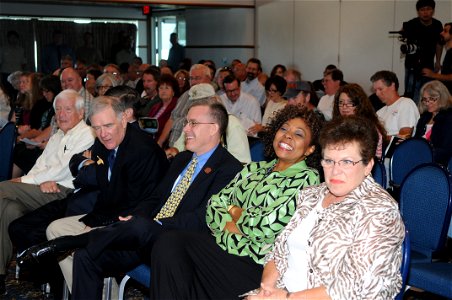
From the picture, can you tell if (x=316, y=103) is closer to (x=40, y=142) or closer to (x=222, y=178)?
(x=40, y=142)

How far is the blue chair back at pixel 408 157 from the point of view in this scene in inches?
164

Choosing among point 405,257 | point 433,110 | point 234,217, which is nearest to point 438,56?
point 433,110

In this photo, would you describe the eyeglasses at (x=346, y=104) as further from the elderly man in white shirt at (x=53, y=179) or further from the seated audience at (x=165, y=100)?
the seated audience at (x=165, y=100)

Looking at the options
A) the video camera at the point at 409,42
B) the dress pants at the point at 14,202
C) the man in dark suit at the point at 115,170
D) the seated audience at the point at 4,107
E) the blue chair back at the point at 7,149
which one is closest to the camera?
the man in dark suit at the point at 115,170

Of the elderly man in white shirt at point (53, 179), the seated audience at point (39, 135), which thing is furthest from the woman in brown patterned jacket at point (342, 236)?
the seated audience at point (39, 135)

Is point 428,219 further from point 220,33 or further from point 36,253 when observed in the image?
point 220,33

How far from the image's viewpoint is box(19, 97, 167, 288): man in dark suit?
11.4ft

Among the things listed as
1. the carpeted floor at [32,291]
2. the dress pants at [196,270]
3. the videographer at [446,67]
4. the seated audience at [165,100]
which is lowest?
the carpeted floor at [32,291]

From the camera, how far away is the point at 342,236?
219cm

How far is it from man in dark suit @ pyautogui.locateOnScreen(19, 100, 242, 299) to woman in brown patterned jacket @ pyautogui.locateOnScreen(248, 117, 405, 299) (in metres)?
0.64

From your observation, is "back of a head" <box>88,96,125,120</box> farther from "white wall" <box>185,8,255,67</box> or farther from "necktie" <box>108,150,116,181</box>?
"white wall" <box>185,8,255,67</box>

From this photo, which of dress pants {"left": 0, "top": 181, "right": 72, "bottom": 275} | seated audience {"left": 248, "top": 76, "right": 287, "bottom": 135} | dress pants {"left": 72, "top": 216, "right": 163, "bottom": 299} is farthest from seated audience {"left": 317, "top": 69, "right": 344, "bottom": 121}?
dress pants {"left": 72, "top": 216, "right": 163, "bottom": 299}

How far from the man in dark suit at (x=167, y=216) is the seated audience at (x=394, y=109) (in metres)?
3.01

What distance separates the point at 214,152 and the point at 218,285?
0.77 m
